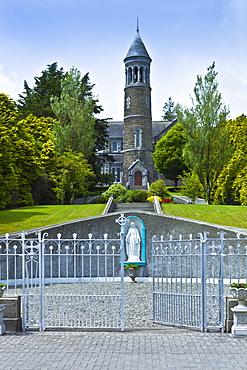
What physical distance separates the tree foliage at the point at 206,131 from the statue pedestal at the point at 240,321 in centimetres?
2618

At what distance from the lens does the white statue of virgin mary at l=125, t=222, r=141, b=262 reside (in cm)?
1870

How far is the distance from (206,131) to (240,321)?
87.5 ft

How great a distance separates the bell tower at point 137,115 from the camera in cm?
4784

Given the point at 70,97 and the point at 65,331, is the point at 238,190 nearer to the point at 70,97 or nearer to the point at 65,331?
the point at 70,97

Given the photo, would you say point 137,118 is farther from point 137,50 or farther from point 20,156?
point 20,156

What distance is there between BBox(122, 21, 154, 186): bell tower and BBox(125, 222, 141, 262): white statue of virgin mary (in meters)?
30.4

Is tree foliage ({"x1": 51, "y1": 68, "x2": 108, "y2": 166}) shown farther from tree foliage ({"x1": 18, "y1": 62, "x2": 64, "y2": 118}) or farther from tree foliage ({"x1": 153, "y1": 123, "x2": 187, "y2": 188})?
tree foliage ({"x1": 153, "y1": 123, "x2": 187, "y2": 188})

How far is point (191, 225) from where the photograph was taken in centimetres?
1902

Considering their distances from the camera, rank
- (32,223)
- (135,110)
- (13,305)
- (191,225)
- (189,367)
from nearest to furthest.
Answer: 1. (189,367)
2. (13,305)
3. (191,225)
4. (32,223)
5. (135,110)

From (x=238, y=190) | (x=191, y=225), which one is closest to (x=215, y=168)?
(x=238, y=190)

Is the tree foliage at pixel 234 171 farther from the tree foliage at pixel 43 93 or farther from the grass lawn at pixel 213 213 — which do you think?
the tree foliage at pixel 43 93

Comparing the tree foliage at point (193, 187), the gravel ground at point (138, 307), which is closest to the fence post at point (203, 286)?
the gravel ground at point (138, 307)

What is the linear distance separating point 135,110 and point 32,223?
93.8ft

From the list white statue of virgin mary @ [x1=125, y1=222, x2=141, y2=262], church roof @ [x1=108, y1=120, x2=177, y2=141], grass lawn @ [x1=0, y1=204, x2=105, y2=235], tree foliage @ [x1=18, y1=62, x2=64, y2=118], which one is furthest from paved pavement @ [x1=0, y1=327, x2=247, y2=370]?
church roof @ [x1=108, y1=120, x2=177, y2=141]
